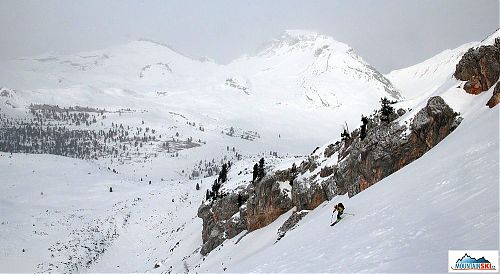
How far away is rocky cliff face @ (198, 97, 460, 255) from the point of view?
27.9m

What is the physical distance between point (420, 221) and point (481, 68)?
1863 centimetres

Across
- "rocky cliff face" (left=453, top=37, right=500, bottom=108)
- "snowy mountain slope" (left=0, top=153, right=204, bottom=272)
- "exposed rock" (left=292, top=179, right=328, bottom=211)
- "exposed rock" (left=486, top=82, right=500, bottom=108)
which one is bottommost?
"snowy mountain slope" (left=0, top=153, right=204, bottom=272)

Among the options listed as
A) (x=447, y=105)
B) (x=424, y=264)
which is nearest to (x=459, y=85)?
(x=447, y=105)

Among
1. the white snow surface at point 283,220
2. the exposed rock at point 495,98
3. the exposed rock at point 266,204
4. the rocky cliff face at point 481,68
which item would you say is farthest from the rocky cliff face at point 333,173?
the exposed rock at point 495,98

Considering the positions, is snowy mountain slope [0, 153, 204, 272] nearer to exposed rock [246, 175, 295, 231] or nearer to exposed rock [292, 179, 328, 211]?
exposed rock [246, 175, 295, 231]

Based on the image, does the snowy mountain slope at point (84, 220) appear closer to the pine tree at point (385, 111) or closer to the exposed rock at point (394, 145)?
the exposed rock at point (394, 145)

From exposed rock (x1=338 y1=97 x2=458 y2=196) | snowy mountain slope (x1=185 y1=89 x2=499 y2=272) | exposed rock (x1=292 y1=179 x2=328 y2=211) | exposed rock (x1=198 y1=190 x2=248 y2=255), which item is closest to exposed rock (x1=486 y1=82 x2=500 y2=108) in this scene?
snowy mountain slope (x1=185 y1=89 x2=499 y2=272)

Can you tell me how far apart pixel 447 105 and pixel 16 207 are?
89575mm

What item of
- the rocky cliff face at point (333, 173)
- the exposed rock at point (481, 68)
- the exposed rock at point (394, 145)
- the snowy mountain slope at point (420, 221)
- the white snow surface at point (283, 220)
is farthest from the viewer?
the rocky cliff face at point (333, 173)

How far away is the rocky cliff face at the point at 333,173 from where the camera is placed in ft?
91.5

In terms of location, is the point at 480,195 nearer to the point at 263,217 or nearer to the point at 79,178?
the point at 263,217

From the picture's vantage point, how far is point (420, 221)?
1405 cm

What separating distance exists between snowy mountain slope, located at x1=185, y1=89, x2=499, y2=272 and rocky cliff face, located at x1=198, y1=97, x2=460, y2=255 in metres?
3.89

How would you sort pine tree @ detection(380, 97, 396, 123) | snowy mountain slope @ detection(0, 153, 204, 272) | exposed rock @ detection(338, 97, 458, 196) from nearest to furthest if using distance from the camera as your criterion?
1. exposed rock @ detection(338, 97, 458, 196)
2. pine tree @ detection(380, 97, 396, 123)
3. snowy mountain slope @ detection(0, 153, 204, 272)
